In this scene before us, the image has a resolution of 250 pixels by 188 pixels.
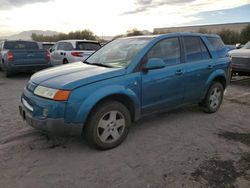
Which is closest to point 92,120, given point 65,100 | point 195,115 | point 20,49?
point 65,100

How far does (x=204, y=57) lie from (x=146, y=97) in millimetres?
1872

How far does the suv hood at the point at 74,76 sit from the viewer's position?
3.62 m

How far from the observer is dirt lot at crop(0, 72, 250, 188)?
3.17 m

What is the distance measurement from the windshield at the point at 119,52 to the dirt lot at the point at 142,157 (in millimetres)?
1296

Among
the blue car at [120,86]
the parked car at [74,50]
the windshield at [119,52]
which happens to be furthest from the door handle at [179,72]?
the parked car at [74,50]

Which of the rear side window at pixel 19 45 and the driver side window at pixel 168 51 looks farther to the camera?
the rear side window at pixel 19 45

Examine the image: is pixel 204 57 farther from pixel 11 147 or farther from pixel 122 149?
pixel 11 147

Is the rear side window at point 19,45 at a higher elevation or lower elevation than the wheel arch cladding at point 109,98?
higher

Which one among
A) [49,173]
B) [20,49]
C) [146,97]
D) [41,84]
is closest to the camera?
[49,173]

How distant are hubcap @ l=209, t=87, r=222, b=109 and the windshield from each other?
2.12 metres

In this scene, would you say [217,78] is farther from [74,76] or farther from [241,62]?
[241,62]

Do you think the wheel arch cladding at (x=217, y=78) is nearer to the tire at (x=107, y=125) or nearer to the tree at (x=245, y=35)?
the tire at (x=107, y=125)

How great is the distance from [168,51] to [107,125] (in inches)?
72.2

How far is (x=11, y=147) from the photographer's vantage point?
4035 millimetres
